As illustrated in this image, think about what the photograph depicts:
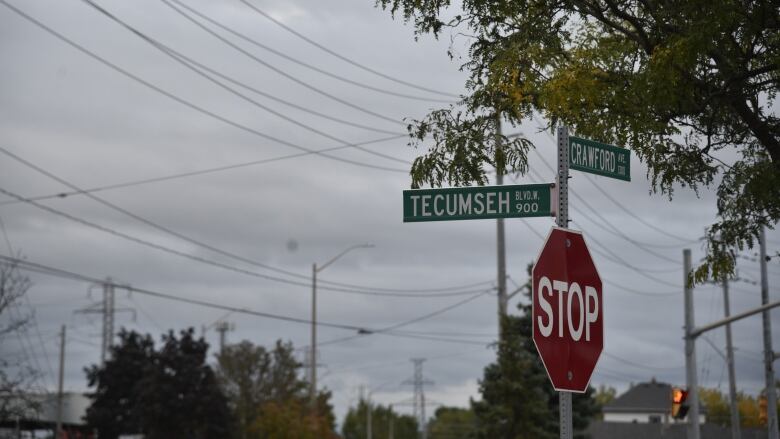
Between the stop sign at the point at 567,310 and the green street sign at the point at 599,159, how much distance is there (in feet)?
2.82

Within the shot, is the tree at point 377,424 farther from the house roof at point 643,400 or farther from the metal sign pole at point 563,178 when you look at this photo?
the metal sign pole at point 563,178

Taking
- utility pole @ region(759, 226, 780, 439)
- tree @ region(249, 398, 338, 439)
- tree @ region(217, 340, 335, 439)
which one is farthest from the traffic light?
tree @ region(217, 340, 335, 439)

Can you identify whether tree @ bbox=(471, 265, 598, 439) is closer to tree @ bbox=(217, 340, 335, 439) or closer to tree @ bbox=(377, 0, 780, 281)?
tree @ bbox=(377, 0, 780, 281)

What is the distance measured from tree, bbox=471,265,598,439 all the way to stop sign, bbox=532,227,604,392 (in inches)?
1319

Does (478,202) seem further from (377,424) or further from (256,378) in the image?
(377,424)

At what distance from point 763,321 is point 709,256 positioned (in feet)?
95.4

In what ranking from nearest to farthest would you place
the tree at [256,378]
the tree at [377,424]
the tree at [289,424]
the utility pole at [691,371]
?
the utility pole at [691,371], the tree at [289,424], the tree at [256,378], the tree at [377,424]

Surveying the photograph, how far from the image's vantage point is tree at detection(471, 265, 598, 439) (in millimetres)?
42981

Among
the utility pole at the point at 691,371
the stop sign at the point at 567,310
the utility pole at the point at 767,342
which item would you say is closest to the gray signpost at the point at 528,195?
the stop sign at the point at 567,310

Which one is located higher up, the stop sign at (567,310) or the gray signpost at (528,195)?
the gray signpost at (528,195)

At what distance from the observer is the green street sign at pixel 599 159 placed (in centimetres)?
1011

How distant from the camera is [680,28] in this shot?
13562mm

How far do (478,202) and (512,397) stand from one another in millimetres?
33631

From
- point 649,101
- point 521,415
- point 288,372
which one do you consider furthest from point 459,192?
point 288,372
